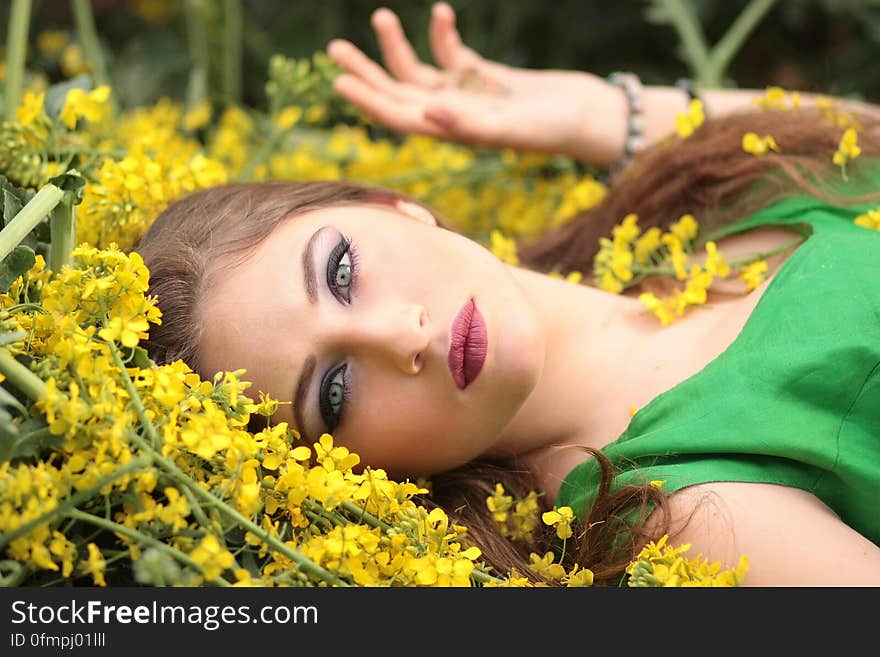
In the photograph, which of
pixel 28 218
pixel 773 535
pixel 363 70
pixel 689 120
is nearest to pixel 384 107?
pixel 363 70

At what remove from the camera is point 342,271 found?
3.92 ft

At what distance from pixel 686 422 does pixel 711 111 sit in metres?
0.85

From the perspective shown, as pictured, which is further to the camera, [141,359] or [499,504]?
[499,504]

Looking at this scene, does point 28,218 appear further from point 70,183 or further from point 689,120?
point 689,120

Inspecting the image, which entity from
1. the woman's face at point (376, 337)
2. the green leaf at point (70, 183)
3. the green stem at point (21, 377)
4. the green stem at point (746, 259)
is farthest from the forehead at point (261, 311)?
the green stem at point (746, 259)

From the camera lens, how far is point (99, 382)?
2.83 ft

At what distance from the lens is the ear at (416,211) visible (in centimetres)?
140

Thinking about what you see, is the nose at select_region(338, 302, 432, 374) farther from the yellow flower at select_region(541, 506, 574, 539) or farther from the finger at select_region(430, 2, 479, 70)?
the finger at select_region(430, 2, 479, 70)

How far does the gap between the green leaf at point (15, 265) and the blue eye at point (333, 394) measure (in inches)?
14.0

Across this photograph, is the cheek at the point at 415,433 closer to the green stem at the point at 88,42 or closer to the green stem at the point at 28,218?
the green stem at the point at 28,218

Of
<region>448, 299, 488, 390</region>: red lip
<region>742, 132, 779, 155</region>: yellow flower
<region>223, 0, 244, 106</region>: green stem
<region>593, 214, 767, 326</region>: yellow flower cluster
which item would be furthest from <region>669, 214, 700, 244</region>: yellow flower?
<region>223, 0, 244, 106</region>: green stem

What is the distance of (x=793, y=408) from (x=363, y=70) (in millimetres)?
1100

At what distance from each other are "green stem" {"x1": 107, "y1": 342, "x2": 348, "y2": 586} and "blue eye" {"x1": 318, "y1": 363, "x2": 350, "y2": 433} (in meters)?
0.29

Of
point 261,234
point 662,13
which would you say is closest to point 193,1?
point 662,13
